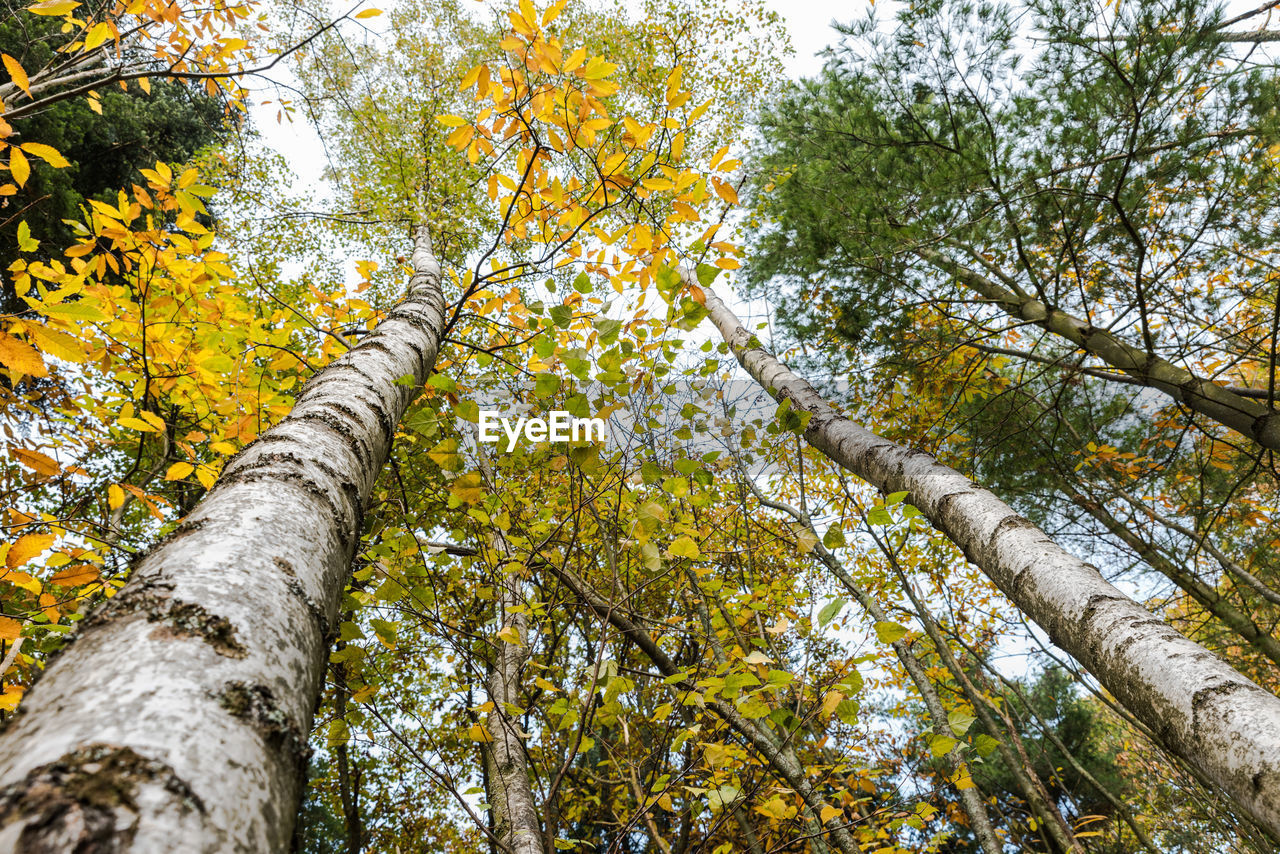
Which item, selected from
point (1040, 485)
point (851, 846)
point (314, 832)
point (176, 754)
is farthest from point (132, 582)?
point (314, 832)

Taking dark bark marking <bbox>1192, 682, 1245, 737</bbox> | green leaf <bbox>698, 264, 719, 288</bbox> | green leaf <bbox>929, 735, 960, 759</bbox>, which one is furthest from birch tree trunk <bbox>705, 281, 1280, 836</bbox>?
green leaf <bbox>698, 264, 719, 288</bbox>

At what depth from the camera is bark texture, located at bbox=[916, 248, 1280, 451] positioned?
2.89 meters

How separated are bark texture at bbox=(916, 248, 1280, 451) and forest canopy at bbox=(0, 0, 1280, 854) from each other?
0.11ft

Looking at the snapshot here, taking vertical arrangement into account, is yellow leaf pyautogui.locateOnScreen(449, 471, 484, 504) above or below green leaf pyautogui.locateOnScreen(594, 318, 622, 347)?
below

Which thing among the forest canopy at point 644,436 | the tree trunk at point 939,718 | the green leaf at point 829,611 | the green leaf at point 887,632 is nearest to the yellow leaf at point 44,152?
the forest canopy at point 644,436

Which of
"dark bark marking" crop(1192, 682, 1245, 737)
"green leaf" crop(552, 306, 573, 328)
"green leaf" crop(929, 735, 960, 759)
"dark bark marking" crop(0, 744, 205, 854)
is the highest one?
"green leaf" crop(552, 306, 573, 328)

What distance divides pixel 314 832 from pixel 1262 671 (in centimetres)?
1254

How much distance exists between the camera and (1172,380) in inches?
122

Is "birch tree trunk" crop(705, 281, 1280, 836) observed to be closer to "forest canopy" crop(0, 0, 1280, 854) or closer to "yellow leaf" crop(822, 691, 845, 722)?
"forest canopy" crop(0, 0, 1280, 854)

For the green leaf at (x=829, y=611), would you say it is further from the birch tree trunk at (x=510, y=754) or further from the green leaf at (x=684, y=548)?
the birch tree trunk at (x=510, y=754)

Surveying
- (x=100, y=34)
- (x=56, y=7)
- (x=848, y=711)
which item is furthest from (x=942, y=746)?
(x=100, y=34)

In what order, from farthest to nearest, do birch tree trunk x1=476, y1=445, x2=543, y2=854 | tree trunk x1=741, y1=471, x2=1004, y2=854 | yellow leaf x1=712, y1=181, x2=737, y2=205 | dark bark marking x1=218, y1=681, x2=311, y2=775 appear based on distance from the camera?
tree trunk x1=741, y1=471, x2=1004, y2=854, birch tree trunk x1=476, y1=445, x2=543, y2=854, yellow leaf x1=712, y1=181, x2=737, y2=205, dark bark marking x1=218, y1=681, x2=311, y2=775

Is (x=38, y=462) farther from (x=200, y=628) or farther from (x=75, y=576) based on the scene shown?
(x=200, y=628)

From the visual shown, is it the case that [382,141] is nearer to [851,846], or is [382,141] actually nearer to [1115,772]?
[851,846]
